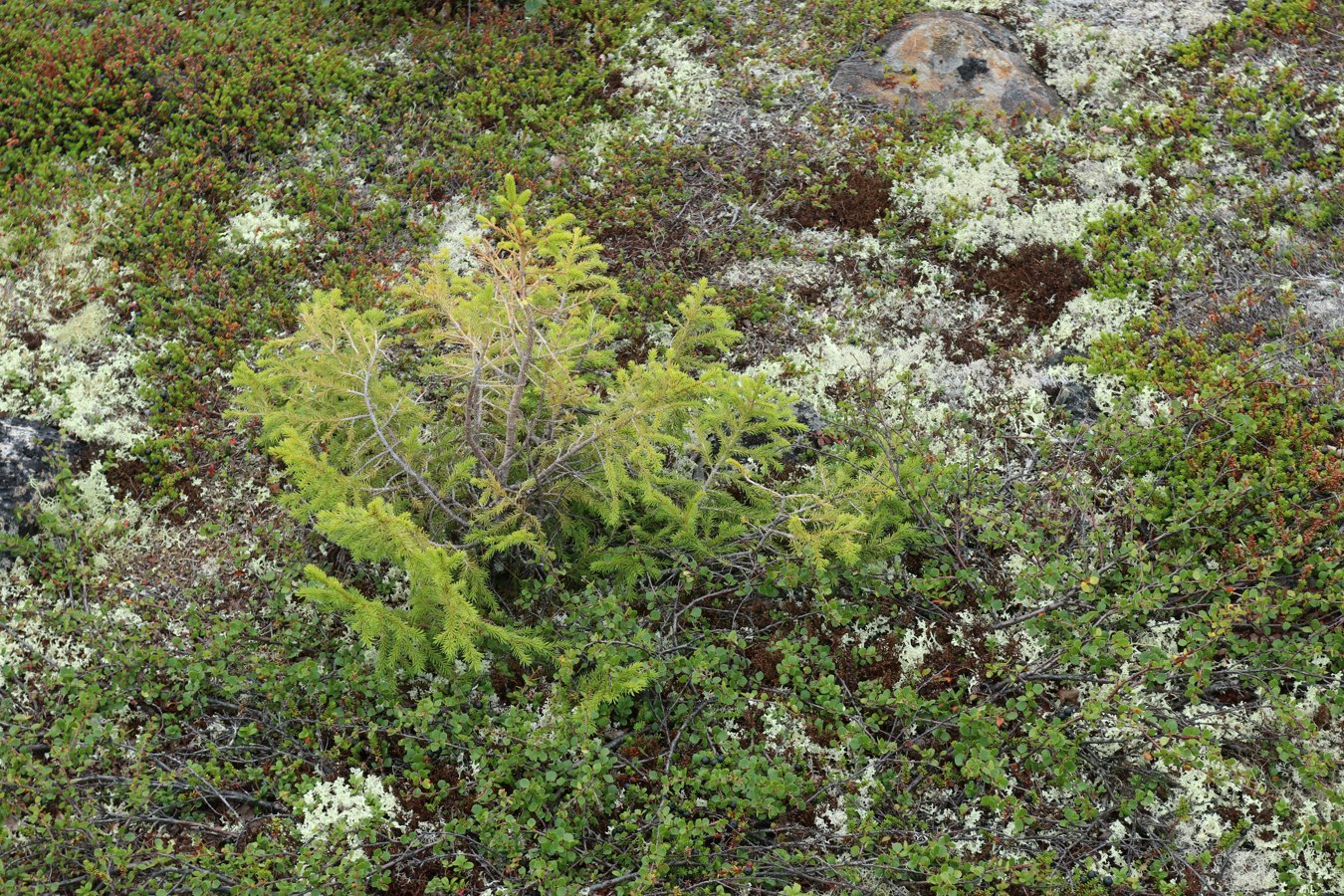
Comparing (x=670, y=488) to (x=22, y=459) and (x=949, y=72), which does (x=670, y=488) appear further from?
(x=949, y=72)

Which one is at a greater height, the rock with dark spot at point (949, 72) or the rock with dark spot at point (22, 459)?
the rock with dark spot at point (949, 72)

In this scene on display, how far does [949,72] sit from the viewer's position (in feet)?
31.6

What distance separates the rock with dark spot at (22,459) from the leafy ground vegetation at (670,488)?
15 cm

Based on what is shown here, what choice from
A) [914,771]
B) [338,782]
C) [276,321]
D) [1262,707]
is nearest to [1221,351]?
[1262,707]

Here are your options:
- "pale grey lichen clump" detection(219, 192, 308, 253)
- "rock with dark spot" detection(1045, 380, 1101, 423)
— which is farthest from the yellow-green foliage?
"pale grey lichen clump" detection(219, 192, 308, 253)

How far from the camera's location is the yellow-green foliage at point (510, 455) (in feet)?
15.9

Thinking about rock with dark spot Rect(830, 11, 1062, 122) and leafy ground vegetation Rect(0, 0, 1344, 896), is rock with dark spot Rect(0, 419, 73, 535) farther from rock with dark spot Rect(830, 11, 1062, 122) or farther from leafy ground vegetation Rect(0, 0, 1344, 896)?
rock with dark spot Rect(830, 11, 1062, 122)

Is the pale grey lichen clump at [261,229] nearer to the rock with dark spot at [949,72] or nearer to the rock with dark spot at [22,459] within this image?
the rock with dark spot at [22,459]

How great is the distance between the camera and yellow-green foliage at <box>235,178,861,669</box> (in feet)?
15.9

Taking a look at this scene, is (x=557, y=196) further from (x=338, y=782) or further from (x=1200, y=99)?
(x=1200, y=99)

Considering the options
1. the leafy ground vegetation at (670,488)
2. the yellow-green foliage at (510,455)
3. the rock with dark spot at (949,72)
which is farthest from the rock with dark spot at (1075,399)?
the rock with dark spot at (949,72)

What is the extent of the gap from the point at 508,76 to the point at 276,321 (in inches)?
149

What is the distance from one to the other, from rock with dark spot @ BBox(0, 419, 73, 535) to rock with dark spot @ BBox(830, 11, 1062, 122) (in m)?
7.79

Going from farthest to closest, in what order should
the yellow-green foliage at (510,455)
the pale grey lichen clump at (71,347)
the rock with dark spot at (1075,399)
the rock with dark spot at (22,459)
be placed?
the rock with dark spot at (1075,399) → the pale grey lichen clump at (71,347) → the rock with dark spot at (22,459) → the yellow-green foliage at (510,455)
